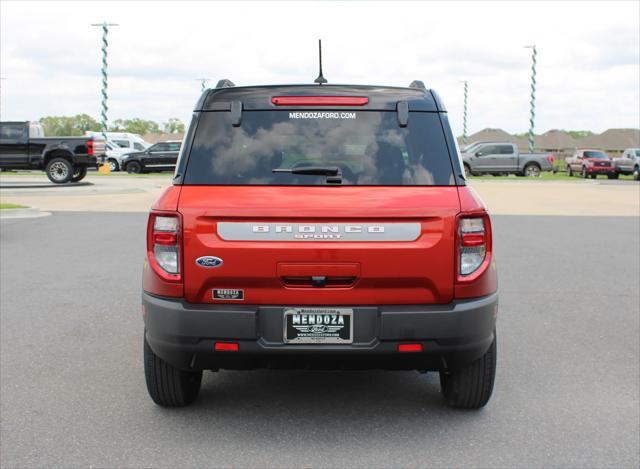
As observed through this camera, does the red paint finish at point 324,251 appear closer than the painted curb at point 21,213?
Yes

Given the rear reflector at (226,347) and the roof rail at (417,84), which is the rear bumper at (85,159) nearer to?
the roof rail at (417,84)

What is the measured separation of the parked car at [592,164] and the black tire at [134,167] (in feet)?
84.9

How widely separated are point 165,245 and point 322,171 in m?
0.90

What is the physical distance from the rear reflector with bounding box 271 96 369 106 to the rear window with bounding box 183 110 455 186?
0.05m

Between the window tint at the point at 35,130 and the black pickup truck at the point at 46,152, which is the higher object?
the window tint at the point at 35,130

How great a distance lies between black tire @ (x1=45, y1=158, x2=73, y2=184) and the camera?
28.4 metres

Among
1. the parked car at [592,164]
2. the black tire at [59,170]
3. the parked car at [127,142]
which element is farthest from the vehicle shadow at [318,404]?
the parked car at [592,164]

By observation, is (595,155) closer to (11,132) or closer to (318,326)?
(11,132)

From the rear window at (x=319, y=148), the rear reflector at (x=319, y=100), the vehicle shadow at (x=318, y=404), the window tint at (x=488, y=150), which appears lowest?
the vehicle shadow at (x=318, y=404)

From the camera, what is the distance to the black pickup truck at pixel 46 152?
28.2 m

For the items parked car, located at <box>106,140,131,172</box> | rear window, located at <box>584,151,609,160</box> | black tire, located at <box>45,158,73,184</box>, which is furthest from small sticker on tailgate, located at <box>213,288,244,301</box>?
rear window, located at <box>584,151,609,160</box>

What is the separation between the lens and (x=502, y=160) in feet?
146

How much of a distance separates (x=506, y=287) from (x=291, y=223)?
5.49 m

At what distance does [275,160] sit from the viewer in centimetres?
418
